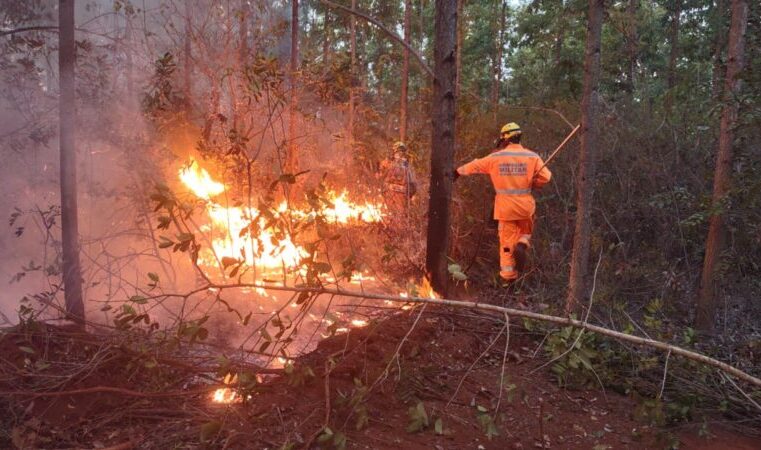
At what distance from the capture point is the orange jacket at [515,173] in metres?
6.70

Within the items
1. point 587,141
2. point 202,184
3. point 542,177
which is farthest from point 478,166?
point 202,184

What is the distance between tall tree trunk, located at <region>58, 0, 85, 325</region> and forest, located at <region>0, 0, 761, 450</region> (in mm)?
27

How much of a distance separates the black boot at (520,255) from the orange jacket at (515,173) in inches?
15.0

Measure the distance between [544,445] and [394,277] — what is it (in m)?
4.56

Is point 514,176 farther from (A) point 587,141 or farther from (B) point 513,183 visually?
(A) point 587,141

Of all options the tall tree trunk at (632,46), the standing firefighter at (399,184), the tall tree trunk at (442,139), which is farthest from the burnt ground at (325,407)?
the tall tree trunk at (632,46)

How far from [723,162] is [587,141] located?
2379 mm

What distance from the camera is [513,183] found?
675cm

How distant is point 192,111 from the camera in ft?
42.4

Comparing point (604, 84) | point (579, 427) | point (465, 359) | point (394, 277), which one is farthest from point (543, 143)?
Answer: point (604, 84)

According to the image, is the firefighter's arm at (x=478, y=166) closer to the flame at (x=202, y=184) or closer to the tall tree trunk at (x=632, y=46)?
the flame at (x=202, y=184)

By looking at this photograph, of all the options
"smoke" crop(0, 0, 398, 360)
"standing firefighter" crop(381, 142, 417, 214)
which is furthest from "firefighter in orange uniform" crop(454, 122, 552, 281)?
"smoke" crop(0, 0, 398, 360)

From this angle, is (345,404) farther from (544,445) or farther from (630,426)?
(630,426)

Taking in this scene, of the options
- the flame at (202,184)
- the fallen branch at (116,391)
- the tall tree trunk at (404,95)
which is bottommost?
the fallen branch at (116,391)
